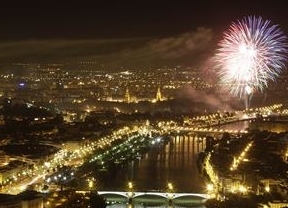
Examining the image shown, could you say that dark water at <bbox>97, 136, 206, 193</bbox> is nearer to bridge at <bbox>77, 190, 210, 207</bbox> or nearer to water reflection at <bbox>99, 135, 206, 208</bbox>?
water reflection at <bbox>99, 135, 206, 208</bbox>

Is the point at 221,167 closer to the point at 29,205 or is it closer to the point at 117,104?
the point at 29,205

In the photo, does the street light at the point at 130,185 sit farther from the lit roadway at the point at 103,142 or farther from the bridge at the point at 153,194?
the lit roadway at the point at 103,142

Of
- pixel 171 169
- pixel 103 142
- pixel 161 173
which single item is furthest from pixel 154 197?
pixel 103 142

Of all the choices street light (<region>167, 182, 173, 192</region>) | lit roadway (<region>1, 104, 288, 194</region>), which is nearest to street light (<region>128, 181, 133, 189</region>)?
street light (<region>167, 182, 173, 192</region>)

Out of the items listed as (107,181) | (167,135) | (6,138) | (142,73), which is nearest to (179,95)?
(142,73)

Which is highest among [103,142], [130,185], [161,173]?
[103,142]

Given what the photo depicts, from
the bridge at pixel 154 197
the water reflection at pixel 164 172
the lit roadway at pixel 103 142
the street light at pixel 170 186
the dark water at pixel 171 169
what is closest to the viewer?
the bridge at pixel 154 197

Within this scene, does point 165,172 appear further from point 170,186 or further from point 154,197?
point 154,197

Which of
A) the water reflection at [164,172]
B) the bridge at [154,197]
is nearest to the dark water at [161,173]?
the water reflection at [164,172]
